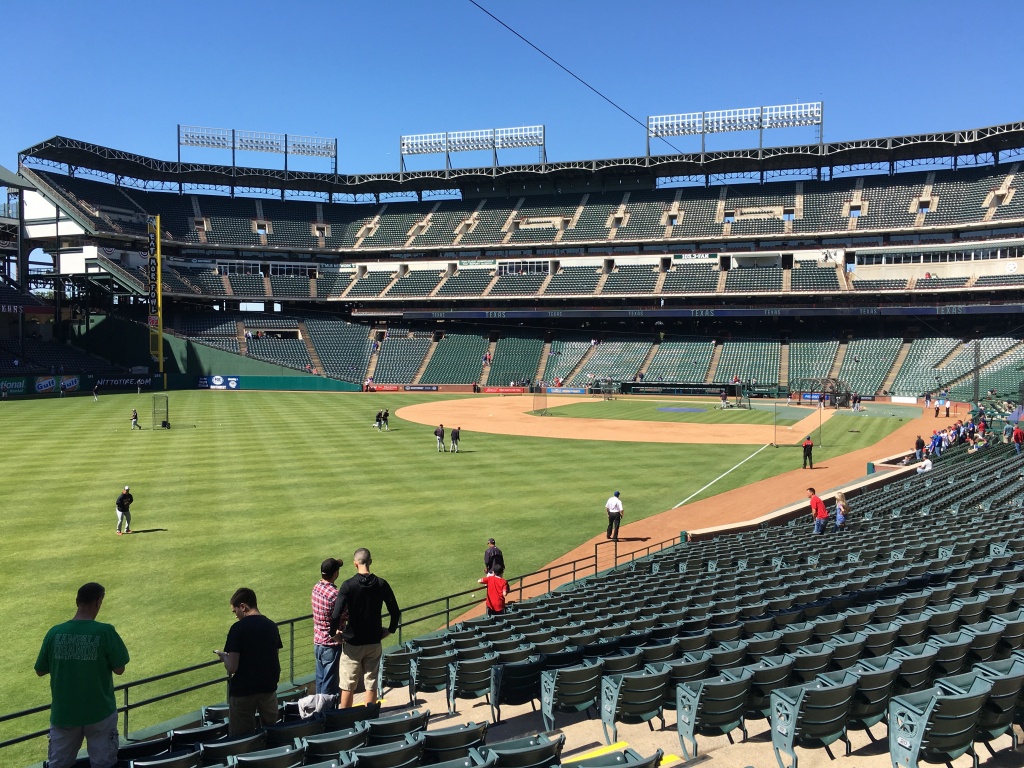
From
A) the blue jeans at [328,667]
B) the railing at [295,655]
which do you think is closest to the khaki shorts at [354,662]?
Result: the blue jeans at [328,667]

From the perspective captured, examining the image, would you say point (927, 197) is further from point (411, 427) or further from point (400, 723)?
point (400, 723)

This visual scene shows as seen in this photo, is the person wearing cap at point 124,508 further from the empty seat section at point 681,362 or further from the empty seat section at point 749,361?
the empty seat section at point 749,361

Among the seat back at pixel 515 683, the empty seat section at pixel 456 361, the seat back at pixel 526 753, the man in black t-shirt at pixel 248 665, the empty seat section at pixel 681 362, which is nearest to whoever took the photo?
the seat back at pixel 526 753

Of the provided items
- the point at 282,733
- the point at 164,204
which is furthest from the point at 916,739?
the point at 164,204

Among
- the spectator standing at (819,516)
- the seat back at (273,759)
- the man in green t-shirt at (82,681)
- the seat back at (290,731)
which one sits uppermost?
the man in green t-shirt at (82,681)

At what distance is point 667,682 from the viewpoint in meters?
7.54

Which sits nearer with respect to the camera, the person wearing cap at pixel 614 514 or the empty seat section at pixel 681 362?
the person wearing cap at pixel 614 514

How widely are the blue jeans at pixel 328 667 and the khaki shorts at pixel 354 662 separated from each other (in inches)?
4.3

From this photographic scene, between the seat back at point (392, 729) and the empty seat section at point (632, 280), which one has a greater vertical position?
the empty seat section at point (632, 280)

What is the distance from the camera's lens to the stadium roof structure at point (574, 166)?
73875 millimetres

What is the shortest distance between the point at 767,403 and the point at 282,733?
216ft

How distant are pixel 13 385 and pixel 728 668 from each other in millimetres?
71974

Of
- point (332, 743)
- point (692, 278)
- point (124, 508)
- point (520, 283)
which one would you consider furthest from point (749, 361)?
point (332, 743)

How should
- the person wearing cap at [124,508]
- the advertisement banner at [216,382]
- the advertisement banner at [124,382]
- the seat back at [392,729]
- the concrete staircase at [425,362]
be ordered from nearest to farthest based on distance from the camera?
the seat back at [392,729] < the person wearing cap at [124,508] < the advertisement banner at [124,382] < the advertisement banner at [216,382] < the concrete staircase at [425,362]
